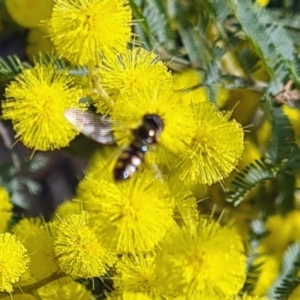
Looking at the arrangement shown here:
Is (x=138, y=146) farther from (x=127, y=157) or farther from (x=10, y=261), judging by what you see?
(x=10, y=261)

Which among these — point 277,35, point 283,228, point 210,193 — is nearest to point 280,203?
point 283,228

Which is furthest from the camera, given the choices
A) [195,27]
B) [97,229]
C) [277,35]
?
[195,27]

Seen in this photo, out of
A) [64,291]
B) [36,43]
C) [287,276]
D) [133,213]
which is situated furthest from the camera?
[36,43]

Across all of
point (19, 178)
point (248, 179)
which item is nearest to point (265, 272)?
point (248, 179)

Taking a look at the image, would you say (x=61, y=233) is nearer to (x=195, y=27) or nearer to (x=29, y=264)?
(x=29, y=264)

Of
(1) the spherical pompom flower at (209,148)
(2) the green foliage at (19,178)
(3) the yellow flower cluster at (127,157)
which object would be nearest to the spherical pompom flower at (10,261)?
(3) the yellow flower cluster at (127,157)

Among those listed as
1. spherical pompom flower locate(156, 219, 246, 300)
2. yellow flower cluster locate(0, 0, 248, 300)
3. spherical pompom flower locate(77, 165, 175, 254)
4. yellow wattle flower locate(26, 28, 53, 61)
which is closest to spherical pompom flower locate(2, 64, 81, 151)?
yellow flower cluster locate(0, 0, 248, 300)

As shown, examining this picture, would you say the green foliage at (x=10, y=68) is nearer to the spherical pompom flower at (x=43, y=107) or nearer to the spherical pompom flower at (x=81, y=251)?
the spherical pompom flower at (x=43, y=107)

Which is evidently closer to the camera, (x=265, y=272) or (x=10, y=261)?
(x=10, y=261)
